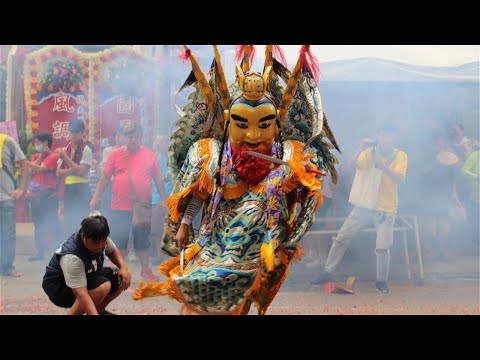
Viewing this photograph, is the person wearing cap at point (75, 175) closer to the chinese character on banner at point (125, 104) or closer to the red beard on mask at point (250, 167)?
the chinese character on banner at point (125, 104)

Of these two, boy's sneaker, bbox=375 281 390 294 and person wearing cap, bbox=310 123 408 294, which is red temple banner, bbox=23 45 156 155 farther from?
boy's sneaker, bbox=375 281 390 294

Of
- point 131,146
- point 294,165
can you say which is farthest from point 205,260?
point 131,146

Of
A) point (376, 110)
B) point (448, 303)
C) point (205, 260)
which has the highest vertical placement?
point (376, 110)

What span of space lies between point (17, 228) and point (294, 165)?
4.19 metres

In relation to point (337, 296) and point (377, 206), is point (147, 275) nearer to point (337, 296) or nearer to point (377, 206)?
point (337, 296)

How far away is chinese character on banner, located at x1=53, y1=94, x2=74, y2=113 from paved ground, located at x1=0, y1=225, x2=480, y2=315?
50.6 inches

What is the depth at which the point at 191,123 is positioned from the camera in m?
7.03

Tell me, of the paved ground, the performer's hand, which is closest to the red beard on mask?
the performer's hand

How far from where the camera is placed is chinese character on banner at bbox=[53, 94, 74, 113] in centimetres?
952

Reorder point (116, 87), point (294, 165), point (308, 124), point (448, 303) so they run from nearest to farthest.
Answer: point (294, 165) → point (308, 124) → point (448, 303) → point (116, 87)

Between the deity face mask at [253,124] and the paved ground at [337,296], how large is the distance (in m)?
2.26

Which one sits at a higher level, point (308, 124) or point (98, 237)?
point (308, 124)

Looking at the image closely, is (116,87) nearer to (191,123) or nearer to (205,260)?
(191,123)

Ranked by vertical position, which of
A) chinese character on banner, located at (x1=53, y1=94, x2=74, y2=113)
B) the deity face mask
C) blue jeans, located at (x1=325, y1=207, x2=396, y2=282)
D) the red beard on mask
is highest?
the deity face mask
